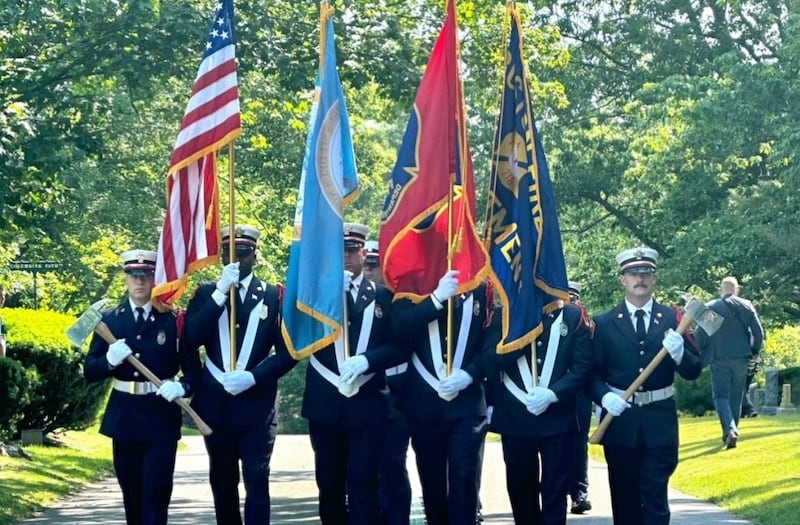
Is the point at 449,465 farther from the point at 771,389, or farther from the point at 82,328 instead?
the point at 771,389

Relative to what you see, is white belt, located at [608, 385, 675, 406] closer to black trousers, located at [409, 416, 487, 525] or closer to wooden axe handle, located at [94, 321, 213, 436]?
black trousers, located at [409, 416, 487, 525]

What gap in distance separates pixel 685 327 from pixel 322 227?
2380mm

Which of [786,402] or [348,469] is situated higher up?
[786,402]

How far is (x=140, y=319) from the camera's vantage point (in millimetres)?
10508

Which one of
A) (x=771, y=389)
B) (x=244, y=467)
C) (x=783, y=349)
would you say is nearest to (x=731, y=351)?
(x=244, y=467)

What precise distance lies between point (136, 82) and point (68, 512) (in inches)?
182

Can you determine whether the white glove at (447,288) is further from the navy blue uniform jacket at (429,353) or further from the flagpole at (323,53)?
the flagpole at (323,53)

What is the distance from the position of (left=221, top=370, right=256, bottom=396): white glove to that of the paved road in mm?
3505

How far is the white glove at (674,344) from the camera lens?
32.4ft

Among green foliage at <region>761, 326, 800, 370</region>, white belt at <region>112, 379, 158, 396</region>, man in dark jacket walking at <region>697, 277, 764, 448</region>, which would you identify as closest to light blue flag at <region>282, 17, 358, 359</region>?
white belt at <region>112, 379, 158, 396</region>

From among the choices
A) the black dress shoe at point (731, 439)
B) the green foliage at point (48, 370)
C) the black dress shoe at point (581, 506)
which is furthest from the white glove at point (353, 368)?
the black dress shoe at point (731, 439)

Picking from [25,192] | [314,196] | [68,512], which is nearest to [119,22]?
[25,192]

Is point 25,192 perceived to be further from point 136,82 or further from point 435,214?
point 435,214

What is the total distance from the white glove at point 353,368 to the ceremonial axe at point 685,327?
145 cm
